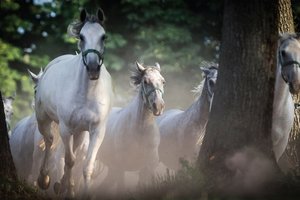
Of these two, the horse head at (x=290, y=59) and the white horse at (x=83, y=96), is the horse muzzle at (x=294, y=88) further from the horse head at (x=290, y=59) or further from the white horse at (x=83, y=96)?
the white horse at (x=83, y=96)

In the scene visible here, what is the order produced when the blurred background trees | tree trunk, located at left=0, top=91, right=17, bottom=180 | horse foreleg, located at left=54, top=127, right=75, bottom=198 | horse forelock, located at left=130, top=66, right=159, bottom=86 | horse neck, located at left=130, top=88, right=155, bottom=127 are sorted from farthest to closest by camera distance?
the blurred background trees, horse forelock, located at left=130, top=66, right=159, bottom=86, horse neck, located at left=130, top=88, right=155, bottom=127, horse foreleg, located at left=54, top=127, right=75, bottom=198, tree trunk, located at left=0, top=91, right=17, bottom=180

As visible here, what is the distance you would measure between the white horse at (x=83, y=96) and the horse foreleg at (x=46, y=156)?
90 centimetres

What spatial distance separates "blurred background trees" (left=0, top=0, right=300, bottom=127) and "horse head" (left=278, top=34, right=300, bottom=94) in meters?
12.5

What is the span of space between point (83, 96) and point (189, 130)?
138 inches

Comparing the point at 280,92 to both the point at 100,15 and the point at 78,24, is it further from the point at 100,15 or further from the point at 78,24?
the point at 78,24

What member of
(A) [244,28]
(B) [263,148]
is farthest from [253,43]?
(B) [263,148]

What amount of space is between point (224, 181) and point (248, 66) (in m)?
1.57

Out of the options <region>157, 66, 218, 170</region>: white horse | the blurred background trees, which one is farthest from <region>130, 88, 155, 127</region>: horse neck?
the blurred background trees

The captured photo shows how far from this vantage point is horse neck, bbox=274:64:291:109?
31.5 feet

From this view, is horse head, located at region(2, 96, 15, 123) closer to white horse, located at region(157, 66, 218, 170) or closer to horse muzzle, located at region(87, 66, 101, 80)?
white horse, located at region(157, 66, 218, 170)

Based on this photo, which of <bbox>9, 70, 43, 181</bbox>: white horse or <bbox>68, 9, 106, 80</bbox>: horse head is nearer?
<bbox>68, 9, 106, 80</bbox>: horse head

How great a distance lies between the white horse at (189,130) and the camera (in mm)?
12445

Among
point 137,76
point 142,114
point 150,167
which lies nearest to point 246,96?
point 142,114

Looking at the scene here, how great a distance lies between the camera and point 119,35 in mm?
23562
